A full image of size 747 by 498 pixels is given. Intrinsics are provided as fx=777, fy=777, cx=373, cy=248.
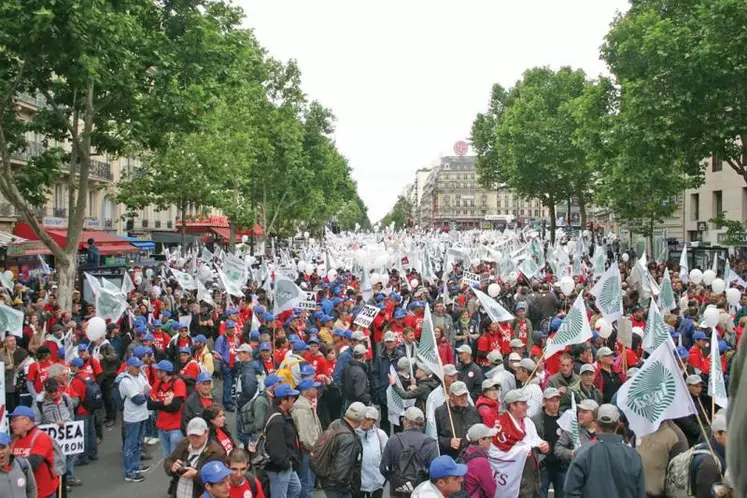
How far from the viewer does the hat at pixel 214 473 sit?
5211 mm

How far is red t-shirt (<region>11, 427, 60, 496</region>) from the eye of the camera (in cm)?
659

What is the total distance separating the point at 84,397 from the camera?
9.68 meters

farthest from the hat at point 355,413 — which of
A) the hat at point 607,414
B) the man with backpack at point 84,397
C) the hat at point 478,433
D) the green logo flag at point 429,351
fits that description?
the man with backpack at point 84,397

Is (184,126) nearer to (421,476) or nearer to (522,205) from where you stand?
(421,476)

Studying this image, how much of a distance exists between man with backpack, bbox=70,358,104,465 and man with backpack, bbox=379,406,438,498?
15.8ft

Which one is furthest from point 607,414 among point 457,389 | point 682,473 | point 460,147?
point 460,147

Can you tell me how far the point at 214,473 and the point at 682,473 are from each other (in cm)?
334

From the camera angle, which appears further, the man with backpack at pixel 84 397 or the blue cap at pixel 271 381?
the man with backpack at pixel 84 397

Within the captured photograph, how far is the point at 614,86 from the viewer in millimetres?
32188

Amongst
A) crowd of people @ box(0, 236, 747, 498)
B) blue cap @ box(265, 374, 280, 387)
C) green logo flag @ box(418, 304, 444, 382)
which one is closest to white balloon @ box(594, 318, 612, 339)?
crowd of people @ box(0, 236, 747, 498)

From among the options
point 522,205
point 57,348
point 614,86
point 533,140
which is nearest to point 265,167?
point 533,140

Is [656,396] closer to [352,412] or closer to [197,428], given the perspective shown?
[352,412]

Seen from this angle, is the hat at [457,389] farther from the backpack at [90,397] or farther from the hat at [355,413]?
the backpack at [90,397]

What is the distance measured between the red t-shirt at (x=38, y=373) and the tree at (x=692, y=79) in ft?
67.1
